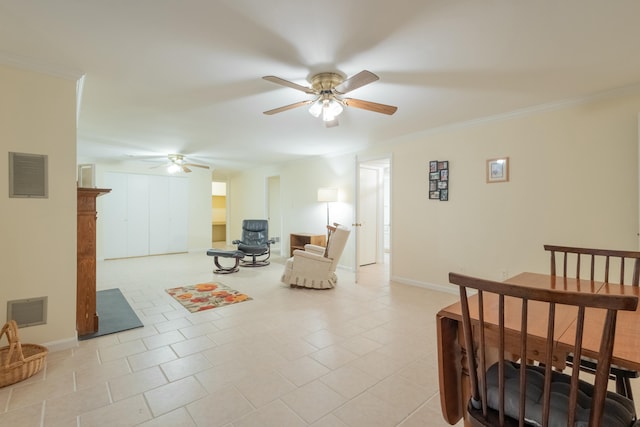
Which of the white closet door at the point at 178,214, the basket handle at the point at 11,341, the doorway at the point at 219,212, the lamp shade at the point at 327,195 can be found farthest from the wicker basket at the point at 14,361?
the doorway at the point at 219,212

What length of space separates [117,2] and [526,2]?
2.24m

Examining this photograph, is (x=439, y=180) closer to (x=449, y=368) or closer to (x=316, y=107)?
(x=316, y=107)

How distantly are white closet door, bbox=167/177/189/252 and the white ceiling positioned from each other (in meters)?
4.22

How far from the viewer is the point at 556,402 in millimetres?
1080

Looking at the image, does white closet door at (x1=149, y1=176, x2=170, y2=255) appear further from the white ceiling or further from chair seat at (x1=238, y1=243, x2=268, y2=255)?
the white ceiling

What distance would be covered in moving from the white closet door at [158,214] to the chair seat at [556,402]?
7.75 metres

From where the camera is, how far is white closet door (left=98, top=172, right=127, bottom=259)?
680 cm

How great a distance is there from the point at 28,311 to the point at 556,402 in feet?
11.1

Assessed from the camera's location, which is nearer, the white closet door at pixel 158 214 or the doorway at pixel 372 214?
the doorway at pixel 372 214

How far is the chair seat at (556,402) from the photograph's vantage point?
40.1 inches

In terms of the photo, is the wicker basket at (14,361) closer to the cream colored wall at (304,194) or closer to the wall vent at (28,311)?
the wall vent at (28,311)

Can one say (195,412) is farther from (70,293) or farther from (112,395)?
(70,293)

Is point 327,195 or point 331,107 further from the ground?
point 331,107

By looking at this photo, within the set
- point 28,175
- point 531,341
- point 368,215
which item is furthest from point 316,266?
point 531,341
